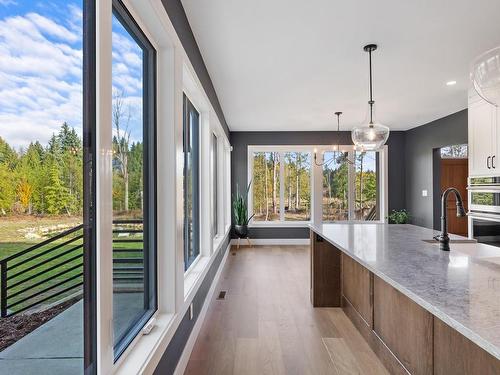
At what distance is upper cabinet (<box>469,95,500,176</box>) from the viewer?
12.2 ft

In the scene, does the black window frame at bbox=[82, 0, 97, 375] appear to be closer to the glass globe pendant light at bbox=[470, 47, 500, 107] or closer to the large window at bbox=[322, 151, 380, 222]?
the glass globe pendant light at bbox=[470, 47, 500, 107]

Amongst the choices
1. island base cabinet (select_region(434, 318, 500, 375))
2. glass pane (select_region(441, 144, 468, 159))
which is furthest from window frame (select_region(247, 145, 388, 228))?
island base cabinet (select_region(434, 318, 500, 375))

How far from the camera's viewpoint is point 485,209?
12.6 feet

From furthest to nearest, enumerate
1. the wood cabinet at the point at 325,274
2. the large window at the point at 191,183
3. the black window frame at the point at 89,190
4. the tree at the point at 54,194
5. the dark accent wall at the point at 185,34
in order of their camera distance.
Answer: the wood cabinet at the point at 325,274 < the large window at the point at 191,183 < the dark accent wall at the point at 185,34 < the black window frame at the point at 89,190 < the tree at the point at 54,194

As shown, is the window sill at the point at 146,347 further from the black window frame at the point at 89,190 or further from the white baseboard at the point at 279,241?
the white baseboard at the point at 279,241

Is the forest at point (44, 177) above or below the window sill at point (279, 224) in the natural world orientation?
above

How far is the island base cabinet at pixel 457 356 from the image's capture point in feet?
4.11

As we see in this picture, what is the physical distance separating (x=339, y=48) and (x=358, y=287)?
2.12 m

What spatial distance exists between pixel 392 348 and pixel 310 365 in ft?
1.86

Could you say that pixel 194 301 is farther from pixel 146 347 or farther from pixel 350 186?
pixel 350 186

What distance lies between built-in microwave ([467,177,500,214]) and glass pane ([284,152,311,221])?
11.1ft

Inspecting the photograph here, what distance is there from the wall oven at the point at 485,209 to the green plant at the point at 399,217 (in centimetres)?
275

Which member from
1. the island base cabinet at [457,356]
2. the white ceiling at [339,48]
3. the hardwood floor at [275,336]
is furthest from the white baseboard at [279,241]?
the island base cabinet at [457,356]

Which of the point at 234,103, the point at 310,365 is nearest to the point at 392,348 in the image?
the point at 310,365
